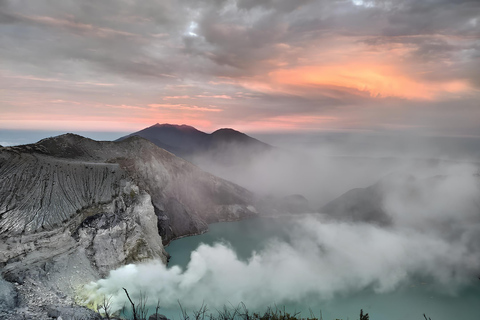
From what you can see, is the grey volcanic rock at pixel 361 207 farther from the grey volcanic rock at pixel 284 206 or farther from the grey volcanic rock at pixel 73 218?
the grey volcanic rock at pixel 73 218

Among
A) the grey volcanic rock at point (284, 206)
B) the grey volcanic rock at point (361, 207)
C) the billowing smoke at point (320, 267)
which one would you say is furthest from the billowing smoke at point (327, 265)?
the grey volcanic rock at point (284, 206)

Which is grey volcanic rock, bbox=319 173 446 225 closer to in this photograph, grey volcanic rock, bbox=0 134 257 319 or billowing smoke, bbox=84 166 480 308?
billowing smoke, bbox=84 166 480 308

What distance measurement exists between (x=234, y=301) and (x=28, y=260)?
3029 centimetres

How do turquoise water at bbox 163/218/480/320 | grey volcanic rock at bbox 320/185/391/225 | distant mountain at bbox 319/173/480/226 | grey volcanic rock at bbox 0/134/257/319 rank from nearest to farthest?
grey volcanic rock at bbox 0/134/257/319 → turquoise water at bbox 163/218/480/320 → distant mountain at bbox 319/173/480/226 → grey volcanic rock at bbox 320/185/391/225

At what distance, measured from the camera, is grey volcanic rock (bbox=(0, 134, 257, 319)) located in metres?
37.0

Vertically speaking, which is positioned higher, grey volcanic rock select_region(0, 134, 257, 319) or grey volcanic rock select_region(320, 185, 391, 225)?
grey volcanic rock select_region(0, 134, 257, 319)

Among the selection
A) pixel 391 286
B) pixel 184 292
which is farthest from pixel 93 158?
pixel 391 286

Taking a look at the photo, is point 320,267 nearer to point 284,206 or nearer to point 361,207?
point 284,206

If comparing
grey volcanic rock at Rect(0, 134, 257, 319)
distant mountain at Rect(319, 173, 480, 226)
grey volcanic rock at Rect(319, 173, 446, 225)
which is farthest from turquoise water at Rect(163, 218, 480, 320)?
grey volcanic rock at Rect(319, 173, 446, 225)

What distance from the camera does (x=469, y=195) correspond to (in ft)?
323

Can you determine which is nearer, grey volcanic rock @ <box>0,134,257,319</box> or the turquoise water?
grey volcanic rock @ <box>0,134,257,319</box>

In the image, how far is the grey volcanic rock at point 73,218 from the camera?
36969 mm

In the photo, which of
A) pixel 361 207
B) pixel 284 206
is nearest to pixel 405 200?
pixel 361 207

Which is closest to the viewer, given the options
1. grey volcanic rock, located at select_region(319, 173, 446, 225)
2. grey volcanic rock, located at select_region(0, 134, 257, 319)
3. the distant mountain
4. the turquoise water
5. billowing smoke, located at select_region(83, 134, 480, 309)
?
grey volcanic rock, located at select_region(0, 134, 257, 319)
